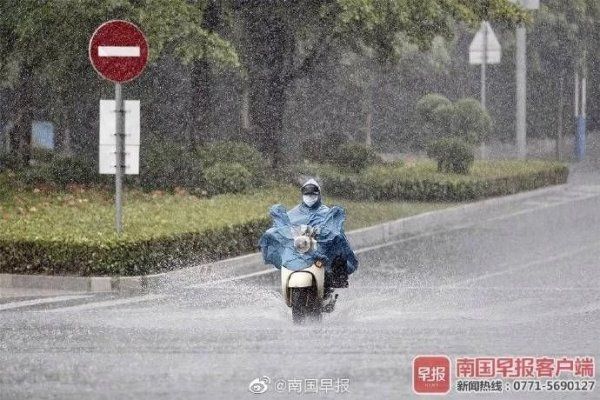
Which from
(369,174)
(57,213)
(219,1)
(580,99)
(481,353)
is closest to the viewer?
(481,353)

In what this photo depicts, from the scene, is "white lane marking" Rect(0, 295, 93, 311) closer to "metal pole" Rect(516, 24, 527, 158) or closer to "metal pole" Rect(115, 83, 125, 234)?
"metal pole" Rect(115, 83, 125, 234)

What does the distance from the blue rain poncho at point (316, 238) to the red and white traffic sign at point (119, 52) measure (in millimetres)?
5884

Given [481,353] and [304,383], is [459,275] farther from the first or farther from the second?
[304,383]

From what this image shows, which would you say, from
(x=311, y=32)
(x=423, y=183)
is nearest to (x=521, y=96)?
(x=423, y=183)

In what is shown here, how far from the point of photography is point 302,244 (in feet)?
43.9

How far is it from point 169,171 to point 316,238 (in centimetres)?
1618

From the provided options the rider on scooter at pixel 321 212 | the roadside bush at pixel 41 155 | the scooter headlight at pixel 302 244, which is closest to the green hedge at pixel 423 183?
the roadside bush at pixel 41 155

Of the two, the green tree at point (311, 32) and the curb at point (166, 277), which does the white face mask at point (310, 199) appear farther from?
the green tree at point (311, 32)

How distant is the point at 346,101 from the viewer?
165 ft

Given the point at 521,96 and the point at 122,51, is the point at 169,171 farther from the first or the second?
the point at 521,96

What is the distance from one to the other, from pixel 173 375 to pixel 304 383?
2.95 ft

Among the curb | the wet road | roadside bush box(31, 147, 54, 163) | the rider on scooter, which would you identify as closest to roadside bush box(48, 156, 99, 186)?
the curb

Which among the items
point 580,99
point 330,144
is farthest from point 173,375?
point 580,99

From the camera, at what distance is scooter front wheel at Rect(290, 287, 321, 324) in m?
13.5
